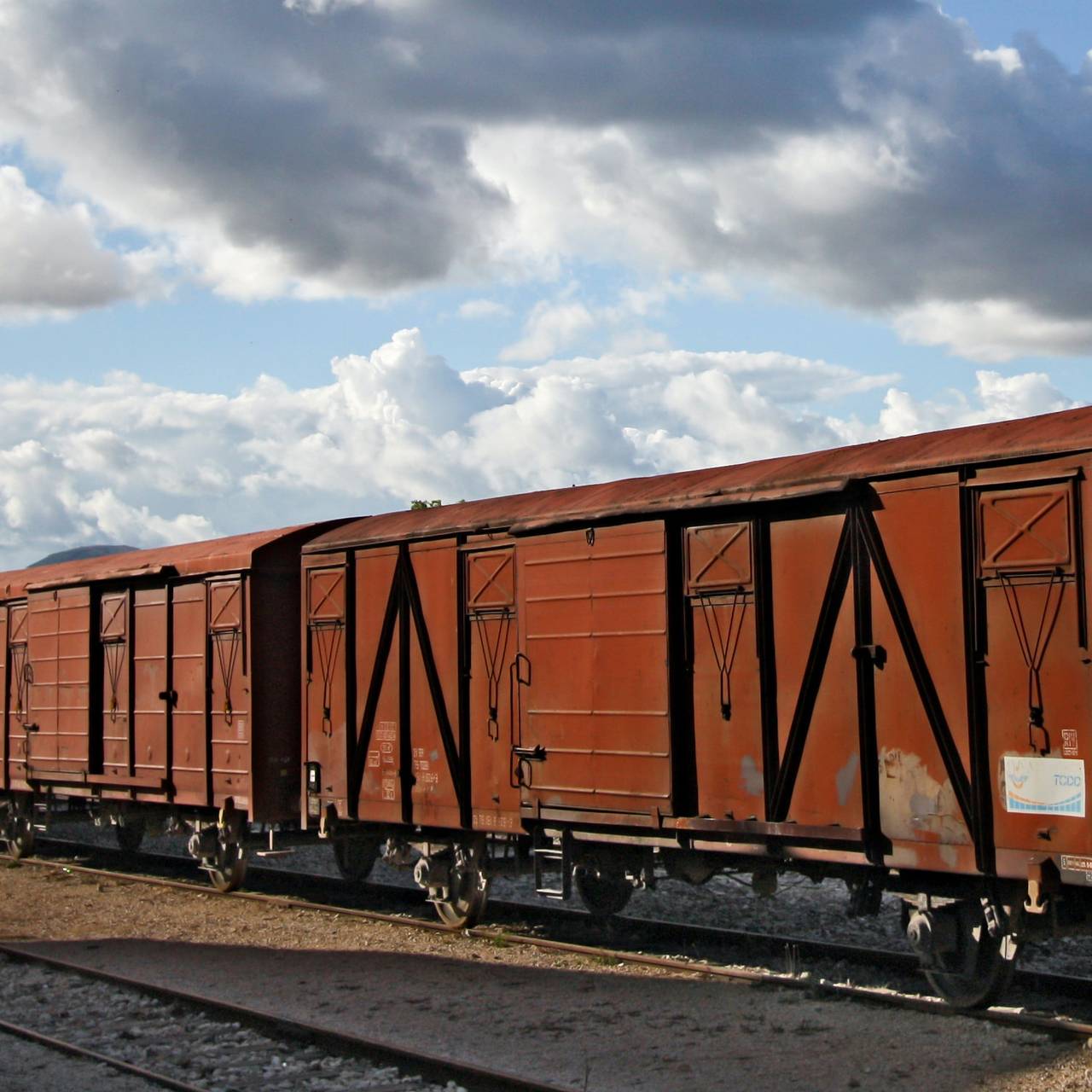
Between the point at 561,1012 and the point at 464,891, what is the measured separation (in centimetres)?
389

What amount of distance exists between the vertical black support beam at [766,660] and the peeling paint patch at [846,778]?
552 mm

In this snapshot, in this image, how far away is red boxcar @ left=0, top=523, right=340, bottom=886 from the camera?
16.2 metres

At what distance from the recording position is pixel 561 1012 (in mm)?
10312

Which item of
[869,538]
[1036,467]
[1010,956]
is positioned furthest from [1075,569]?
[1010,956]

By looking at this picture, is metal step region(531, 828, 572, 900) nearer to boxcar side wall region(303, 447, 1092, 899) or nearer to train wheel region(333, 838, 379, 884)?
boxcar side wall region(303, 447, 1092, 899)

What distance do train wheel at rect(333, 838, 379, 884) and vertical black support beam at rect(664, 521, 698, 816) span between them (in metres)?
6.55

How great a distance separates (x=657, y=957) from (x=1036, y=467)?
5.54 metres

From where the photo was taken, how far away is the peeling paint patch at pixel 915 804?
367 inches

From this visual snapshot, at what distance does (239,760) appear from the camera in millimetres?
16156

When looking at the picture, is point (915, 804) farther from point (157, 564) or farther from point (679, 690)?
point (157, 564)

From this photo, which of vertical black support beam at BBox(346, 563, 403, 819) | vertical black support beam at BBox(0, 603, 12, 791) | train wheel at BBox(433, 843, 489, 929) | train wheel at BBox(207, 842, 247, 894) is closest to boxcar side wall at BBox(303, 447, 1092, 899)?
vertical black support beam at BBox(346, 563, 403, 819)

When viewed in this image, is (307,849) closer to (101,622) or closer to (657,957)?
(101,622)

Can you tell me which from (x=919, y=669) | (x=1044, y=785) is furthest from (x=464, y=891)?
(x=1044, y=785)

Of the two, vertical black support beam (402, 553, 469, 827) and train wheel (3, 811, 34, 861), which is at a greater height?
vertical black support beam (402, 553, 469, 827)
